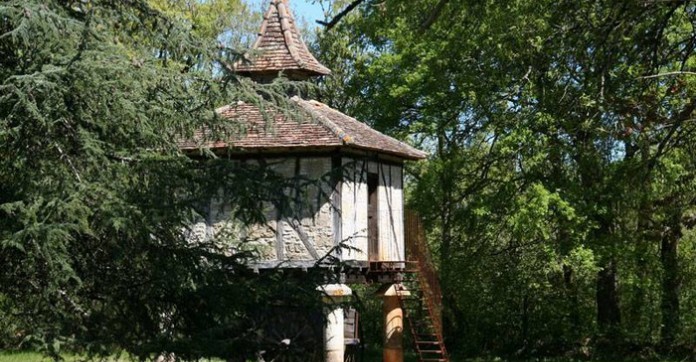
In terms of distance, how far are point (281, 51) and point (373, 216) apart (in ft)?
12.4

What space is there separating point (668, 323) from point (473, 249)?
16.2ft

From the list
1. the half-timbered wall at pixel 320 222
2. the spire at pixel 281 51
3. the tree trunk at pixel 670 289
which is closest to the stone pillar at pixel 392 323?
the half-timbered wall at pixel 320 222

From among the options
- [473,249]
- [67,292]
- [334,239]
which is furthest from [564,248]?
[67,292]

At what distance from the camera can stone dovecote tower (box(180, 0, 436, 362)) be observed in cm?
1919

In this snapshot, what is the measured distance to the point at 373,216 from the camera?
2083 centimetres

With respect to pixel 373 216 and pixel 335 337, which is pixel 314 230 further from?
pixel 335 337

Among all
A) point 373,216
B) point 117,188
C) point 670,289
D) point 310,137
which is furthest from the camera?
point 670,289

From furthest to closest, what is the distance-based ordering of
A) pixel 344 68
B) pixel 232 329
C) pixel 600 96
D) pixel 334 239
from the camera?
pixel 344 68 → pixel 334 239 → pixel 600 96 → pixel 232 329

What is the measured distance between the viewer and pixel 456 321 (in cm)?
2764

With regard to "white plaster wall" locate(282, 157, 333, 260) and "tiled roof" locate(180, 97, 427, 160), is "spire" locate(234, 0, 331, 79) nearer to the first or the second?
"tiled roof" locate(180, 97, 427, 160)

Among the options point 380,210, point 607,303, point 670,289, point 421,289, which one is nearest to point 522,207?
→ point 421,289

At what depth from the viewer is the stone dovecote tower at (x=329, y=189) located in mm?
19188

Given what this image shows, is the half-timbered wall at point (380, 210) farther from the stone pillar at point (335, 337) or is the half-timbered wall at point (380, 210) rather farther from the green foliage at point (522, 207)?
the green foliage at point (522, 207)

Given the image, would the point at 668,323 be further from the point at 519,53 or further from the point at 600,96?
the point at 600,96
